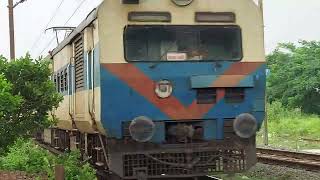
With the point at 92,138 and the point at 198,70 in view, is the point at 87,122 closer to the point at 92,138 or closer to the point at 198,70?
the point at 92,138

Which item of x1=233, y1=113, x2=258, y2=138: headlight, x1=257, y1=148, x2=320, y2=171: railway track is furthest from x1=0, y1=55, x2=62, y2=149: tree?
x1=257, y1=148, x2=320, y2=171: railway track

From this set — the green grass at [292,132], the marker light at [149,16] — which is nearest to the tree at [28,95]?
the marker light at [149,16]

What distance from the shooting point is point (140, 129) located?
27.5 feet

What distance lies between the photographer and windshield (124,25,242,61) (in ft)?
28.5

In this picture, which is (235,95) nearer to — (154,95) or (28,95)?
(154,95)

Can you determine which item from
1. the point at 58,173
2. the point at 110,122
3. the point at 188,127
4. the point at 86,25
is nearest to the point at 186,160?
the point at 188,127

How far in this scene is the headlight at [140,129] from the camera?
8352mm

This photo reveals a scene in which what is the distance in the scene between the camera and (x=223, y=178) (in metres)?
11.9

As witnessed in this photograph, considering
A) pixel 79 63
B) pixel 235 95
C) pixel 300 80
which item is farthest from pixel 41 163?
pixel 300 80

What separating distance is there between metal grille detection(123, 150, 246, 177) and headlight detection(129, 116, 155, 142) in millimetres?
323

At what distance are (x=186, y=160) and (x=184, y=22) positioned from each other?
2.03m

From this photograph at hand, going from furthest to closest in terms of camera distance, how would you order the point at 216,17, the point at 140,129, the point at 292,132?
the point at 292,132 < the point at 216,17 < the point at 140,129

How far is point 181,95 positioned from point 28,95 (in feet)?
10.9

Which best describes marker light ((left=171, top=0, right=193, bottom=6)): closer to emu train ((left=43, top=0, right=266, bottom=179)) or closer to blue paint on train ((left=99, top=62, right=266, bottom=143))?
emu train ((left=43, top=0, right=266, bottom=179))
